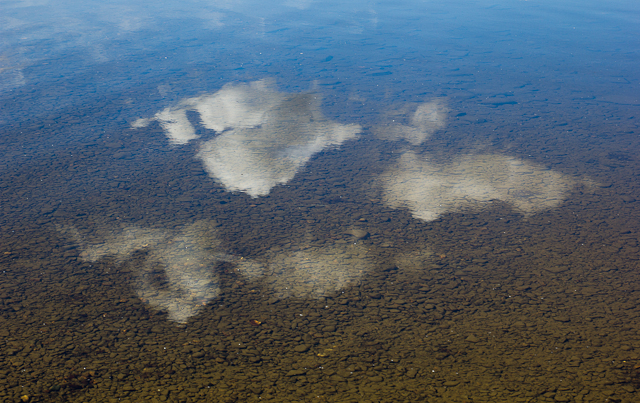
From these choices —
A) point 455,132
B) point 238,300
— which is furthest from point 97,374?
point 455,132

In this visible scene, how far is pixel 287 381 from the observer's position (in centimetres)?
364

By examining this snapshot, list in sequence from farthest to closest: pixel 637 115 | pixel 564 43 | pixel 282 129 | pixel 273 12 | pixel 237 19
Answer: pixel 273 12 < pixel 237 19 < pixel 564 43 < pixel 637 115 < pixel 282 129

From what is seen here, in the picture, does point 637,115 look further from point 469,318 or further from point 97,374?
point 97,374

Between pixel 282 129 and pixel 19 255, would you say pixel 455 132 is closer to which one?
pixel 282 129

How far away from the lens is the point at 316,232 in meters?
5.52

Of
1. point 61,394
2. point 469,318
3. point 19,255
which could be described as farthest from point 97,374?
point 469,318

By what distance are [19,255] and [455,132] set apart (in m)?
6.34

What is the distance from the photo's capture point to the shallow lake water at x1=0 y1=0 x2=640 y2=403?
12.3 feet

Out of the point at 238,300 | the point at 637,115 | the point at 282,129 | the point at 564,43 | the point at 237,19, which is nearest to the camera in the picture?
the point at 238,300

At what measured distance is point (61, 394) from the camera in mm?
3436

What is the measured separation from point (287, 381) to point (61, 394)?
157 cm

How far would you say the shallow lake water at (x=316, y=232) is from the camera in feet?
12.3

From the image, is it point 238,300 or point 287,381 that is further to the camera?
point 238,300

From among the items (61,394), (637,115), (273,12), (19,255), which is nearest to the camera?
(61,394)
